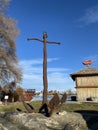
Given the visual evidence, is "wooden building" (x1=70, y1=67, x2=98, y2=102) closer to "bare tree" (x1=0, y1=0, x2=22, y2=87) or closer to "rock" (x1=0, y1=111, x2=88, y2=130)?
"bare tree" (x1=0, y1=0, x2=22, y2=87)

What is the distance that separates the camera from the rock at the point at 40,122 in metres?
15.8

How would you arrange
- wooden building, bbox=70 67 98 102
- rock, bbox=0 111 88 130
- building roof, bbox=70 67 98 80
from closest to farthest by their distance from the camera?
rock, bbox=0 111 88 130 → wooden building, bbox=70 67 98 102 → building roof, bbox=70 67 98 80

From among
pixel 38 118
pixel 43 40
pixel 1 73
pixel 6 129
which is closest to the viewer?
pixel 6 129

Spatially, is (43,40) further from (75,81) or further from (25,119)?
(75,81)

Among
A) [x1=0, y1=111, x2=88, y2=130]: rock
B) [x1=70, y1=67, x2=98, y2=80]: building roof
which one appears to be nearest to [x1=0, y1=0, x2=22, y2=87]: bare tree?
[x1=70, y1=67, x2=98, y2=80]: building roof

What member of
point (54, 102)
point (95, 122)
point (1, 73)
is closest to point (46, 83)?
point (54, 102)

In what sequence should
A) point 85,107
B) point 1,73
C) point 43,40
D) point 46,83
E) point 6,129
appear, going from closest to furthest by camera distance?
point 6,129
point 46,83
point 43,40
point 85,107
point 1,73

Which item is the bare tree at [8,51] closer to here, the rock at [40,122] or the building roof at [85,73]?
the building roof at [85,73]

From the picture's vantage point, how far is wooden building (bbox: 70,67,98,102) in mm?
36688

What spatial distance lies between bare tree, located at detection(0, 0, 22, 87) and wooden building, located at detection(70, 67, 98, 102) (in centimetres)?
792

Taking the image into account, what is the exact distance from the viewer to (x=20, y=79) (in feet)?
126

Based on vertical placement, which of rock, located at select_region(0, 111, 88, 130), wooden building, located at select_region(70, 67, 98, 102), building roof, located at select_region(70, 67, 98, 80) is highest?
building roof, located at select_region(70, 67, 98, 80)

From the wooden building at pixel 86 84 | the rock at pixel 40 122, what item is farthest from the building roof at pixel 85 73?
the rock at pixel 40 122

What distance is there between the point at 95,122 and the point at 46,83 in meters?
4.64
